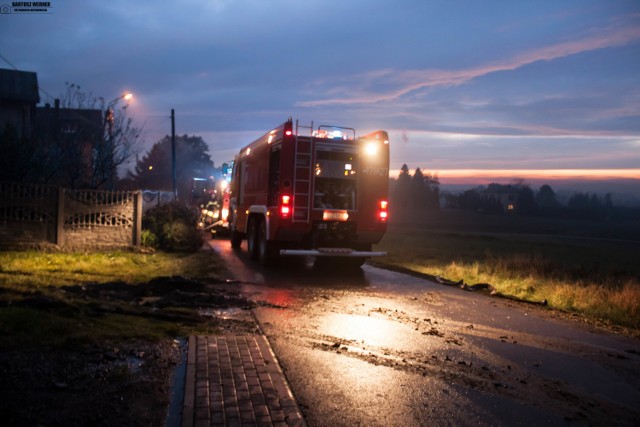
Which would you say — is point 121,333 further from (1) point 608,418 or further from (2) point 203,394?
(1) point 608,418

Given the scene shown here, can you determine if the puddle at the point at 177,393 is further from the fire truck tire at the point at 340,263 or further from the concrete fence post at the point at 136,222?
the concrete fence post at the point at 136,222

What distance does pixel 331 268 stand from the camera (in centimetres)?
1459

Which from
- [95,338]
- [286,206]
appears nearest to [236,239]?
[286,206]

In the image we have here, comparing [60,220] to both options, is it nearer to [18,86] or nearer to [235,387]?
[235,387]

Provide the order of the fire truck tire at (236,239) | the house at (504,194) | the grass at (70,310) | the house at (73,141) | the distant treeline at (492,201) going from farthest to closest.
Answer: the house at (504,194) < the distant treeline at (492,201) < the house at (73,141) < the fire truck tire at (236,239) < the grass at (70,310)

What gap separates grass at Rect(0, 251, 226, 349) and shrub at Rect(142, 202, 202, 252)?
14.3ft

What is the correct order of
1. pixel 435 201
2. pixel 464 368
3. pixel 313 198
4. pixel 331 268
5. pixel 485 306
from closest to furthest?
pixel 464 368, pixel 485 306, pixel 313 198, pixel 331 268, pixel 435 201

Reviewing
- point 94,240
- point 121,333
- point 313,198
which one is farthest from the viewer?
point 94,240

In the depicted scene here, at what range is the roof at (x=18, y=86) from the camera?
36.7m

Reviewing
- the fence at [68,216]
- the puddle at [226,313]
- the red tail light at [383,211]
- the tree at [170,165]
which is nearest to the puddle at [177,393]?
the puddle at [226,313]

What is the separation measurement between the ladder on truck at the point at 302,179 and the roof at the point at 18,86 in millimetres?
31061

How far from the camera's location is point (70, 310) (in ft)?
23.0

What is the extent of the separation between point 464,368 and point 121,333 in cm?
376

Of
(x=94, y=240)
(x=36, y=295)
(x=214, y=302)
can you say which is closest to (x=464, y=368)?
(x=214, y=302)
